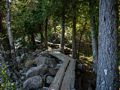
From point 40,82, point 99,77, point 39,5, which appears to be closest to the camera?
point 99,77

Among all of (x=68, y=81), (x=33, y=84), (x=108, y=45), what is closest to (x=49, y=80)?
(x=33, y=84)

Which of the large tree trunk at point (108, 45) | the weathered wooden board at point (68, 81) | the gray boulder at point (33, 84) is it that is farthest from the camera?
the gray boulder at point (33, 84)

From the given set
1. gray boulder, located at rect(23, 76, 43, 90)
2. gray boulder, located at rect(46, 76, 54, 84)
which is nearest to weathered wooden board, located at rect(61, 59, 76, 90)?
gray boulder, located at rect(46, 76, 54, 84)

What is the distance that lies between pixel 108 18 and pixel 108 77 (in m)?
1.83

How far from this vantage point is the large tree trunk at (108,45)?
704 centimetres

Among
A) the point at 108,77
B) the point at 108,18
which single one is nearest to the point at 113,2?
the point at 108,18

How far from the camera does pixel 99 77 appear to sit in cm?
749

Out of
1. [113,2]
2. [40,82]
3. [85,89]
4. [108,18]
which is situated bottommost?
[85,89]

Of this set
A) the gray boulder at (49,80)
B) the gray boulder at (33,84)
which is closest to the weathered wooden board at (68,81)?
the gray boulder at (49,80)

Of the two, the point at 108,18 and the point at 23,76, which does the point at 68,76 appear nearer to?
the point at 23,76

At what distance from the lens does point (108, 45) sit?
23.5 feet

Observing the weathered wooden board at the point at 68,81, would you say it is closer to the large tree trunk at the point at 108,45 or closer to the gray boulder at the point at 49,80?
the gray boulder at the point at 49,80

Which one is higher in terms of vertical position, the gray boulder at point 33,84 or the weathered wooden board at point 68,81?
the weathered wooden board at point 68,81

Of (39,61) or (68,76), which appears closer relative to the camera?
(68,76)
